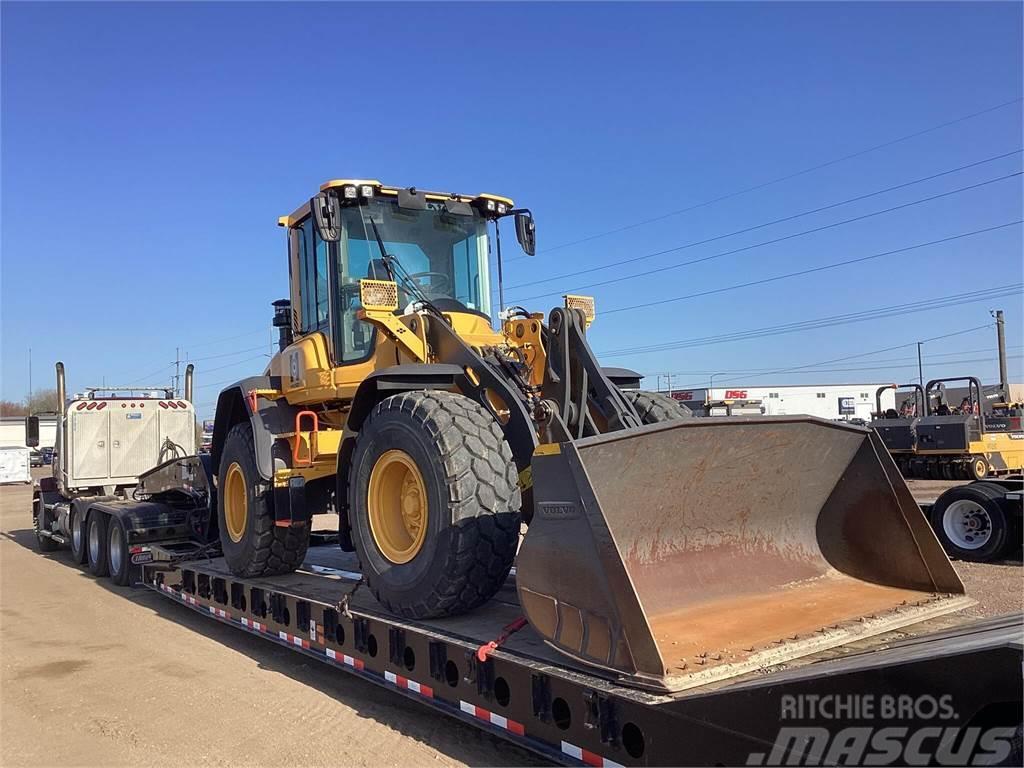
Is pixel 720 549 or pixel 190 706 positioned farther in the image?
pixel 190 706

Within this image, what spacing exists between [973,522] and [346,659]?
8.48 m

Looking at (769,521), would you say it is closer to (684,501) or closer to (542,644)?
(684,501)

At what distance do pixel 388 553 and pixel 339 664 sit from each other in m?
0.91

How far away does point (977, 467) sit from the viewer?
15.8 metres

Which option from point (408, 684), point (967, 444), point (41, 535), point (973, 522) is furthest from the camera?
point (967, 444)

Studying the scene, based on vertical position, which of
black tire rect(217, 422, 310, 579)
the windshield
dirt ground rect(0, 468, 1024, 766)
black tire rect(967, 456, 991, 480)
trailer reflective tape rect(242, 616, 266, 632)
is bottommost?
dirt ground rect(0, 468, 1024, 766)

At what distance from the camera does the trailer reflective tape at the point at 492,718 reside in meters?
3.69

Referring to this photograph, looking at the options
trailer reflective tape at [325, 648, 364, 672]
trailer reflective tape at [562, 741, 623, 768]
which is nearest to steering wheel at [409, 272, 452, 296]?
trailer reflective tape at [325, 648, 364, 672]

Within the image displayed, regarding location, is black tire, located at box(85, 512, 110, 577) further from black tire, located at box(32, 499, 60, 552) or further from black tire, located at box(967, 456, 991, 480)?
black tire, located at box(967, 456, 991, 480)

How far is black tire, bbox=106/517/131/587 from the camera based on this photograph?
9.77 meters

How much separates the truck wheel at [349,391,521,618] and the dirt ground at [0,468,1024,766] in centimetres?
76

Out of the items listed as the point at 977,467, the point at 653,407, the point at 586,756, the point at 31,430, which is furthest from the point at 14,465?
the point at 586,756

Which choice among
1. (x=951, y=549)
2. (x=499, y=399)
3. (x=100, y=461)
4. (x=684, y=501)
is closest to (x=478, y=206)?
(x=499, y=399)

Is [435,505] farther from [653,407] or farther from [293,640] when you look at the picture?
[293,640]
